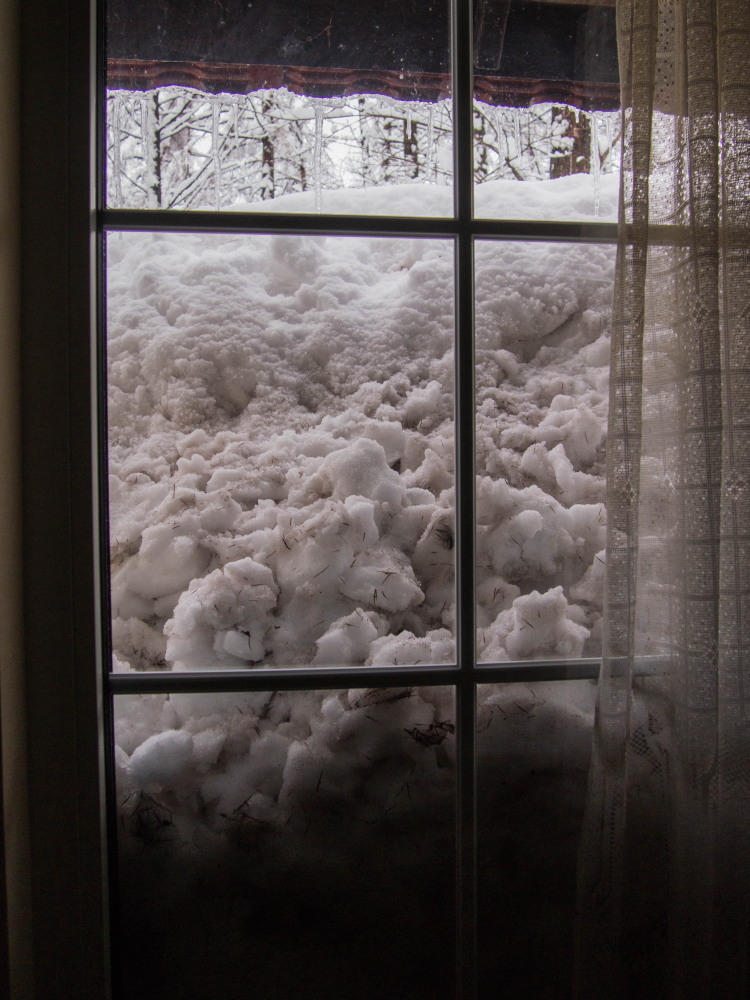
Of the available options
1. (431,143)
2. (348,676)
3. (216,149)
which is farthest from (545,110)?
(348,676)

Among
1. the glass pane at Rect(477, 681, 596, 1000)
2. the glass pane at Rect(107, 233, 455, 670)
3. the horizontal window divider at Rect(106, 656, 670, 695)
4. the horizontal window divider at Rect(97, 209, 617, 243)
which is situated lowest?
the glass pane at Rect(477, 681, 596, 1000)

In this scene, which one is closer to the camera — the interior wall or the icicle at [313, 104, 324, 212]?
the interior wall

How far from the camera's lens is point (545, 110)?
0.92 metres

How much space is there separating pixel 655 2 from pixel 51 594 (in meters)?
1.09

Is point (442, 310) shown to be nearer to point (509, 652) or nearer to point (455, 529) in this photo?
point (455, 529)

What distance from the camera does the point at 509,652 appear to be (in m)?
0.91

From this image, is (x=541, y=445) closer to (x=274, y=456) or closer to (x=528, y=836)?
(x=274, y=456)

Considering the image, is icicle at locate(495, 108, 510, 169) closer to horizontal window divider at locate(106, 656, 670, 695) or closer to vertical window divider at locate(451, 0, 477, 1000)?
vertical window divider at locate(451, 0, 477, 1000)

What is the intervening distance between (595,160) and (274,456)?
0.66 m

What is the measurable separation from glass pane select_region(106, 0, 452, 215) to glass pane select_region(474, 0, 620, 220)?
62 millimetres

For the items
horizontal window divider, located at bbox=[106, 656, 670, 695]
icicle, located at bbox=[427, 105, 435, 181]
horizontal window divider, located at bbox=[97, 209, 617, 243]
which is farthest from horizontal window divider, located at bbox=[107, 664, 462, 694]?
icicle, located at bbox=[427, 105, 435, 181]

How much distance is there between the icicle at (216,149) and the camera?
35.0 inches

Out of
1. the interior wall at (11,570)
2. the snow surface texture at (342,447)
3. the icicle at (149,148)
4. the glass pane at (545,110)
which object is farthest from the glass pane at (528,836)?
the icicle at (149,148)

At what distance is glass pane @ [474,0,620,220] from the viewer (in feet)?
2.95
